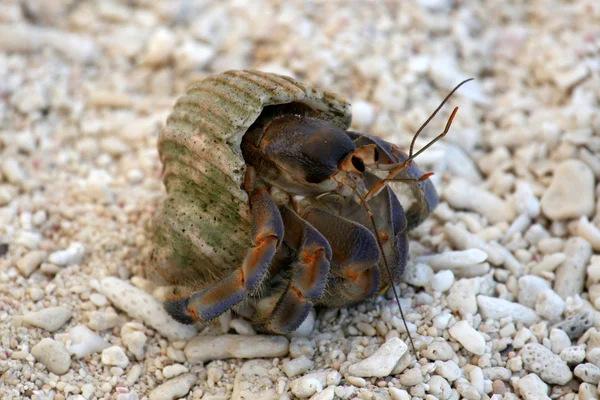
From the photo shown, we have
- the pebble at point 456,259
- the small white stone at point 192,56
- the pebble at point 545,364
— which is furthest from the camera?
the small white stone at point 192,56

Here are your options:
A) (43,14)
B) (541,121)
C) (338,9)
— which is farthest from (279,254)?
(43,14)

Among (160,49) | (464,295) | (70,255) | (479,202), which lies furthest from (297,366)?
(160,49)

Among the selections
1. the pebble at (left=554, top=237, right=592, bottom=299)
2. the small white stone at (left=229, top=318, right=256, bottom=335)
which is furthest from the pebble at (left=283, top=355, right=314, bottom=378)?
the pebble at (left=554, top=237, right=592, bottom=299)

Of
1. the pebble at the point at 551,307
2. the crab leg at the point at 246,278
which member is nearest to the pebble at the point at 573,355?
the pebble at the point at 551,307

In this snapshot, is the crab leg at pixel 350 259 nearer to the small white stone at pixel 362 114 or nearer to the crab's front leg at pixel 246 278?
the crab's front leg at pixel 246 278

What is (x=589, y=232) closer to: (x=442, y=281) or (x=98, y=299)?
(x=442, y=281)

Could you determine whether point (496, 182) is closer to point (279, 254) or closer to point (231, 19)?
point (279, 254)

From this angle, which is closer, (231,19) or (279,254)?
(279,254)
